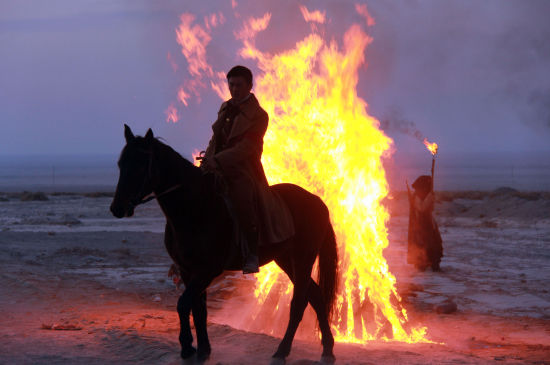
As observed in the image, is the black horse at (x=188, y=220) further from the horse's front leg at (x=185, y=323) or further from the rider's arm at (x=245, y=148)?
the rider's arm at (x=245, y=148)

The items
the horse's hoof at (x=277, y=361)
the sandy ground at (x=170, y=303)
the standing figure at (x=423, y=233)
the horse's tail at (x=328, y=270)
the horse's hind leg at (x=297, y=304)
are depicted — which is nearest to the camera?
the horse's hoof at (x=277, y=361)

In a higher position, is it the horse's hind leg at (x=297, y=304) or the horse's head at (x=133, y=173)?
the horse's head at (x=133, y=173)

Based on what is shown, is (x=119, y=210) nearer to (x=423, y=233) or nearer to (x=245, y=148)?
(x=245, y=148)

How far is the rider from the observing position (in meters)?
6.47

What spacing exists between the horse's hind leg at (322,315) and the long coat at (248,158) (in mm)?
894

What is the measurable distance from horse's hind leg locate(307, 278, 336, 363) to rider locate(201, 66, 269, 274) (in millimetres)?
1238

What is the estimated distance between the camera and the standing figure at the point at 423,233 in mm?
16609

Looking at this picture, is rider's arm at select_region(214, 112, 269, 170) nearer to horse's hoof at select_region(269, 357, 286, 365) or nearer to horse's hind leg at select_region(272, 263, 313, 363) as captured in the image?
horse's hind leg at select_region(272, 263, 313, 363)

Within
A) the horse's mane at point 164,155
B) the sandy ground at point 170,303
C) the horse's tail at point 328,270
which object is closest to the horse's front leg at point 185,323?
the sandy ground at point 170,303

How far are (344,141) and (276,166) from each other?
119 cm

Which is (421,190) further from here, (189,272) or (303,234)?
(189,272)

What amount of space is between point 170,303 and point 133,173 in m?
6.44

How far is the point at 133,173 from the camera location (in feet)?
19.0

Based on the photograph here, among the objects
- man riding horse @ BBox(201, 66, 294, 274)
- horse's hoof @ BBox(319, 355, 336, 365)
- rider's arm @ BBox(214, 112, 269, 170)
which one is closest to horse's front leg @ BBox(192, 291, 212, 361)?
man riding horse @ BBox(201, 66, 294, 274)
